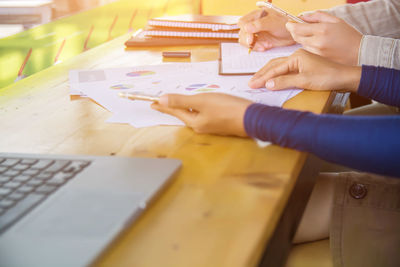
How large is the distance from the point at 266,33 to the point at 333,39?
26 cm

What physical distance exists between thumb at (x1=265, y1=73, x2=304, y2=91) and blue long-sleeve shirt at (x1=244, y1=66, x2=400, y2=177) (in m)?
0.21

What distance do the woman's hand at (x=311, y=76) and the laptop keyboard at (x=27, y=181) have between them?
434 mm

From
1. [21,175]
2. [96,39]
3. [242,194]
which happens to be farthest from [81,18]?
[242,194]

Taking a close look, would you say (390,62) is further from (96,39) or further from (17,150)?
(96,39)

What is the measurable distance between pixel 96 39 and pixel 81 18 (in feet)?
0.41

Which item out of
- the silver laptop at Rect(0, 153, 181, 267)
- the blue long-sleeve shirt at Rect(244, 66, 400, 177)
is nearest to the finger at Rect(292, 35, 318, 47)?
the blue long-sleeve shirt at Rect(244, 66, 400, 177)

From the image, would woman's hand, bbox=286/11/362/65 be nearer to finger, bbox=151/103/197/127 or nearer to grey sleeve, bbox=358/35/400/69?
grey sleeve, bbox=358/35/400/69

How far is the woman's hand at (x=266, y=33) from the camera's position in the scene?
3.87 feet

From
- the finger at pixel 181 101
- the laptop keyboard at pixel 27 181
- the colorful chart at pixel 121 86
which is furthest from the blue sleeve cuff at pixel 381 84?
the laptop keyboard at pixel 27 181

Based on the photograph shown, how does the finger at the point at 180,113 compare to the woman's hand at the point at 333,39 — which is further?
the woman's hand at the point at 333,39

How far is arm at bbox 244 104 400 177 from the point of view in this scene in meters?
0.60

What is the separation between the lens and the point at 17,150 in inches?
26.0

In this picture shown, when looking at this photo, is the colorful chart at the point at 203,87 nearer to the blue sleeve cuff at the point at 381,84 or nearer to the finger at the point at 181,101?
the finger at the point at 181,101

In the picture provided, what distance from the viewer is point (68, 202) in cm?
48
